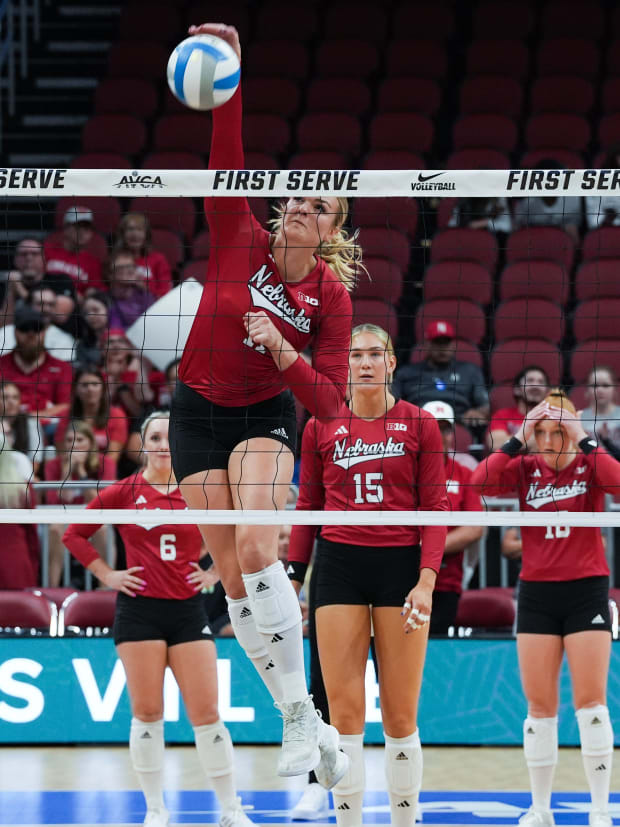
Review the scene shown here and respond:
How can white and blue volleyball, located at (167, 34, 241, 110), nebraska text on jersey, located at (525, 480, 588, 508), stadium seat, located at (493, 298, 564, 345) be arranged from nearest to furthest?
white and blue volleyball, located at (167, 34, 241, 110)
nebraska text on jersey, located at (525, 480, 588, 508)
stadium seat, located at (493, 298, 564, 345)

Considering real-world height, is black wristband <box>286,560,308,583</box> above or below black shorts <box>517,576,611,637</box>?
above

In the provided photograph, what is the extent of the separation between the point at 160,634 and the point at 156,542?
0.52 metres

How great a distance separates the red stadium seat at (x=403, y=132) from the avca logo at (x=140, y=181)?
7.76 metres

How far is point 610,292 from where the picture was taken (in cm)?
1068

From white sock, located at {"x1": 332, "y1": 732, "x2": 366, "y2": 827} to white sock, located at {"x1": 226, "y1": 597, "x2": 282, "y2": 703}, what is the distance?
0.82 m

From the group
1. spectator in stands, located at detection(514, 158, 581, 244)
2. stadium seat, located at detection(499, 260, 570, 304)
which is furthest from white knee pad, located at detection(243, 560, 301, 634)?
spectator in stands, located at detection(514, 158, 581, 244)

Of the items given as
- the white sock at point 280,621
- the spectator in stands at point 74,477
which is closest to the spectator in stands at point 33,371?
the spectator in stands at point 74,477

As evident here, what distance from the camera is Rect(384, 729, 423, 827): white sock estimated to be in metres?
5.38

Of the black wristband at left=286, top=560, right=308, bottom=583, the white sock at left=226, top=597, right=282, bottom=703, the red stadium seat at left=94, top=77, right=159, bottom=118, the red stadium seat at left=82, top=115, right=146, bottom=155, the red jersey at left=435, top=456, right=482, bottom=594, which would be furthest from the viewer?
the red stadium seat at left=94, top=77, right=159, bottom=118

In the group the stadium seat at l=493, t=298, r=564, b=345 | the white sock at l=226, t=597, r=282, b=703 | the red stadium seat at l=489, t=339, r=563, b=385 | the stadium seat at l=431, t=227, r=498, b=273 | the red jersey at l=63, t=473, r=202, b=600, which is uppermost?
the stadium seat at l=431, t=227, r=498, b=273

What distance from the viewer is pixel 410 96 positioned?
13102mm

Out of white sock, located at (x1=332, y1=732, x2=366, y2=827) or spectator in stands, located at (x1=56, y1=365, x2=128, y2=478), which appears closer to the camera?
white sock, located at (x1=332, y1=732, x2=366, y2=827)

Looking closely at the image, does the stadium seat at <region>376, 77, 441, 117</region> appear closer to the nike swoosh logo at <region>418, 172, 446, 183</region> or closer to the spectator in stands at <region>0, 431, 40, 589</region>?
the spectator in stands at <region>0, 431, 40, 589</region>

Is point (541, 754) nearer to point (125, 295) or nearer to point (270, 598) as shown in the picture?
point (270, 598)
